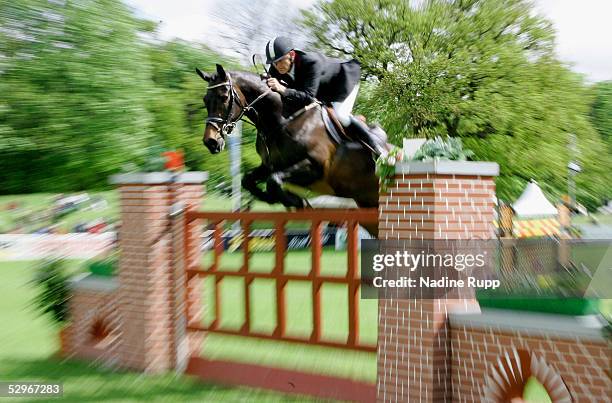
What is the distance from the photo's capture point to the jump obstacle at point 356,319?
3.40 meters

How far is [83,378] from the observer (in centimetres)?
530

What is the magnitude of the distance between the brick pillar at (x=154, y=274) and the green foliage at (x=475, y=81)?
52.5ft

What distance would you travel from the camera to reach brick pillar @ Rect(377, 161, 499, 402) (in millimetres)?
3768

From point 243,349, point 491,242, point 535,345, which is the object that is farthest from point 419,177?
point 243,349

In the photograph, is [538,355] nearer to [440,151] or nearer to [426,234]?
[426,234]

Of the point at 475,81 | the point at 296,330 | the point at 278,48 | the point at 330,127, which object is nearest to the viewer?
the point at 278,48

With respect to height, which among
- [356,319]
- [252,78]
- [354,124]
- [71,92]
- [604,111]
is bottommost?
[604,111]

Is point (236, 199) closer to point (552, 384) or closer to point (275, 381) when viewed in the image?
point (275, 381)

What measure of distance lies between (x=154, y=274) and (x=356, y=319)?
1989 mm

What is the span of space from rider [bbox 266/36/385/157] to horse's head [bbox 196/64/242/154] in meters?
0.38

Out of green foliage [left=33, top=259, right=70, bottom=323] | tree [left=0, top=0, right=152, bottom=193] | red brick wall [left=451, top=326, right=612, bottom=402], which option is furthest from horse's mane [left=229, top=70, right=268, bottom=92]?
tree [left=0, top=0, right=152, bottom=193]

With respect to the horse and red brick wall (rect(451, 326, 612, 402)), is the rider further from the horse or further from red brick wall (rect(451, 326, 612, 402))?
red brick wall (rect(451, 326, 612, 402))

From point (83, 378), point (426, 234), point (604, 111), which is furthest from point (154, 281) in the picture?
point (604, 111)

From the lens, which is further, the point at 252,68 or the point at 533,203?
the point at 252,68
